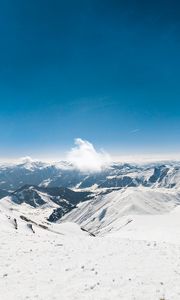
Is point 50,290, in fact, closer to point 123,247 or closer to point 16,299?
point 16,299

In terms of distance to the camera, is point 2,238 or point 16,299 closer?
point 16,299

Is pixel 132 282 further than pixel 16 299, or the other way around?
pixel 132 282

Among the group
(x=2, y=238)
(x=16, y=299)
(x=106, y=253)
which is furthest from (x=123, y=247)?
(x=16, y=299)

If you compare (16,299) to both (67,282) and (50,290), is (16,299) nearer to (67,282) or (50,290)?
(50,290)

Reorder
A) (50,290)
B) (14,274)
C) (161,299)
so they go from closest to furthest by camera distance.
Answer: (161,299) < (50,290) < (14,274)

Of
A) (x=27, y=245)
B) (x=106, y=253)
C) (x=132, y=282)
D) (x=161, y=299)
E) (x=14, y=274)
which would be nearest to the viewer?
(x=161, y=299)

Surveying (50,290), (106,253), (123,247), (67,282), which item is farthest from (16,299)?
(123,247)
